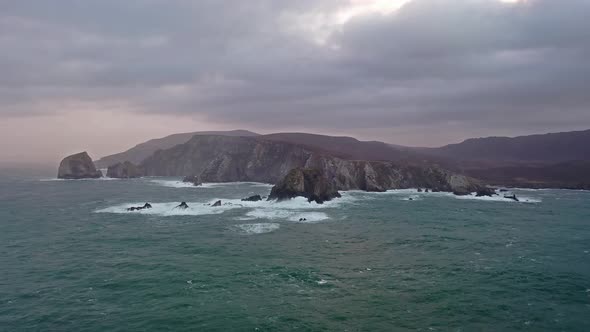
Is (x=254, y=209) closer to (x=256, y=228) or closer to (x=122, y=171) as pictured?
(x=256, y=228)

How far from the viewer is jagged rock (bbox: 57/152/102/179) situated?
14800cm

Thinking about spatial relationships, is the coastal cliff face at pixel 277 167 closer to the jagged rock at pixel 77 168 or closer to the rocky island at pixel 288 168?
the rocky island at pixel 288 168

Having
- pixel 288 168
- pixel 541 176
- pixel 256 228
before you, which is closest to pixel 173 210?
pixel 256 228

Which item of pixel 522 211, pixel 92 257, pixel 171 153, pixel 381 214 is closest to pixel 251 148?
pixel 171 153

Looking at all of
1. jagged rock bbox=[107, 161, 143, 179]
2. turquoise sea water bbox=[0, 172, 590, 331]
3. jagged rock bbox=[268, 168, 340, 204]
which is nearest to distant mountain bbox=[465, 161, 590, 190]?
turquoise sea water bbox=[0, 172, 590, 331]

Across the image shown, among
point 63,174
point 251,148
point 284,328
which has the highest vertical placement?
point 251,148

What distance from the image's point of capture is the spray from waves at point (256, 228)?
5138 cm

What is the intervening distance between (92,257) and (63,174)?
Answer: 427 ft

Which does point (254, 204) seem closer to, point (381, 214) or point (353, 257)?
point (381, 214)

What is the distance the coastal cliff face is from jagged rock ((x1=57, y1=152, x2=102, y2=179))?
32.3 metres

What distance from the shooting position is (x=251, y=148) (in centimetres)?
15050

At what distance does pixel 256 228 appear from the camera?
53.9 m

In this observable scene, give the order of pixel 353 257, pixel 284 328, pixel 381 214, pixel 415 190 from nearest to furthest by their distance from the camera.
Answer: pixel 284 328, pixel 353 257, pixel 381 214, pixel 415 190

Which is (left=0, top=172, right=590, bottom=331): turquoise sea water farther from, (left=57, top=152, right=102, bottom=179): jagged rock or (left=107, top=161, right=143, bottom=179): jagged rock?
(left=107, top=161, right=143, bottom=179): jagged rock
